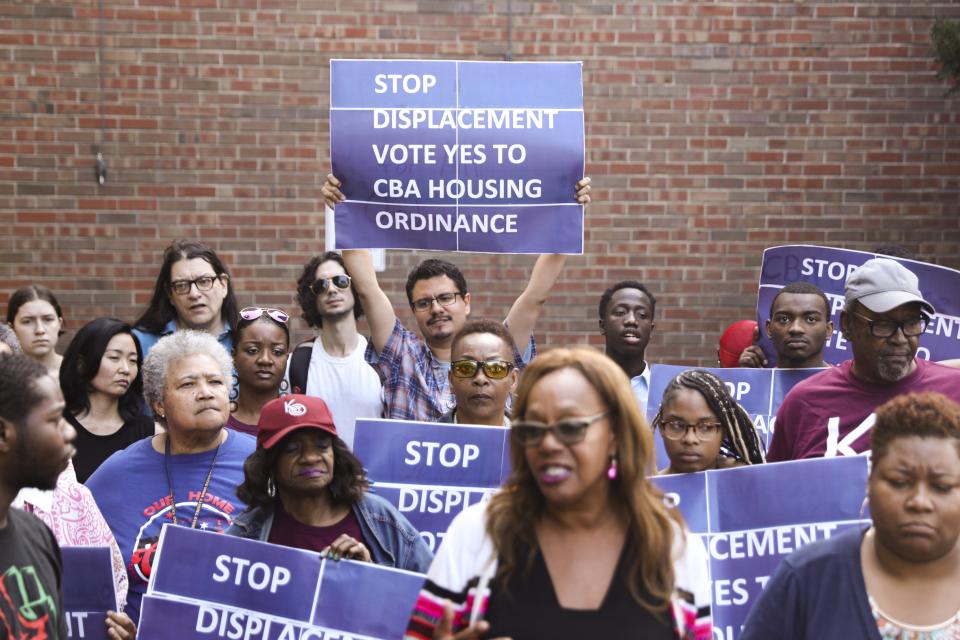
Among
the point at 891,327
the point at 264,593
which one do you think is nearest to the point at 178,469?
the point at 264,593

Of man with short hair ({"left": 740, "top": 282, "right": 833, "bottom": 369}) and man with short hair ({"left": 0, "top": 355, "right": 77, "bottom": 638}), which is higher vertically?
man with short hair ({"left": 740, "top": 282, "right": 833, "bottom": 369})

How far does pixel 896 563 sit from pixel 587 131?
21.0 ft

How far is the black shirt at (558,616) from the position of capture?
100 inches

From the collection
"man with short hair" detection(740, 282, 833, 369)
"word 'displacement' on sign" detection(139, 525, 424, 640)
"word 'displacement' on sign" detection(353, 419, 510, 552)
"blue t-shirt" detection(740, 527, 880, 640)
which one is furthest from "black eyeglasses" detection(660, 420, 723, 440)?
"blue t-shirt" detection(740, 527, 880, 640)

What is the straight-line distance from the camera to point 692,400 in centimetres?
451

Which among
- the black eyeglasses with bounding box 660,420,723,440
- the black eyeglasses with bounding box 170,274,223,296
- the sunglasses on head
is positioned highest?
the black eyeglasses with bounding box 170,274,223,296

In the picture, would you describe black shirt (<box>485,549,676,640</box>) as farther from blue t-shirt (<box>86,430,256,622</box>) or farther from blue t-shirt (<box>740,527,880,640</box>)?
blue t-shirt (<box>86,430,256,622</box>)

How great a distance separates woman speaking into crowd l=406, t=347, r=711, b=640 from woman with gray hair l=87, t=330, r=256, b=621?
1.93 meters

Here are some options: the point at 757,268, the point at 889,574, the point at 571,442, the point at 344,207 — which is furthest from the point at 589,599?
the point at 757,268

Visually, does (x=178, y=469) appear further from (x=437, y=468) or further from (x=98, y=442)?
(x=98, y=442)

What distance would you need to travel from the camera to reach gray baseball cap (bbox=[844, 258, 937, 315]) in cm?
446

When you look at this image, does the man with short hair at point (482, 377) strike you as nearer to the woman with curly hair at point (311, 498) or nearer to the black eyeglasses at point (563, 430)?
the woman with curly hair at point (311, 498)

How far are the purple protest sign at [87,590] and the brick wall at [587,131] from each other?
16.6 ft

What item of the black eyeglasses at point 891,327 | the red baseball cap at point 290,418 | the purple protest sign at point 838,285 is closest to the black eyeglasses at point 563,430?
the red baseball cap at point 290,418
